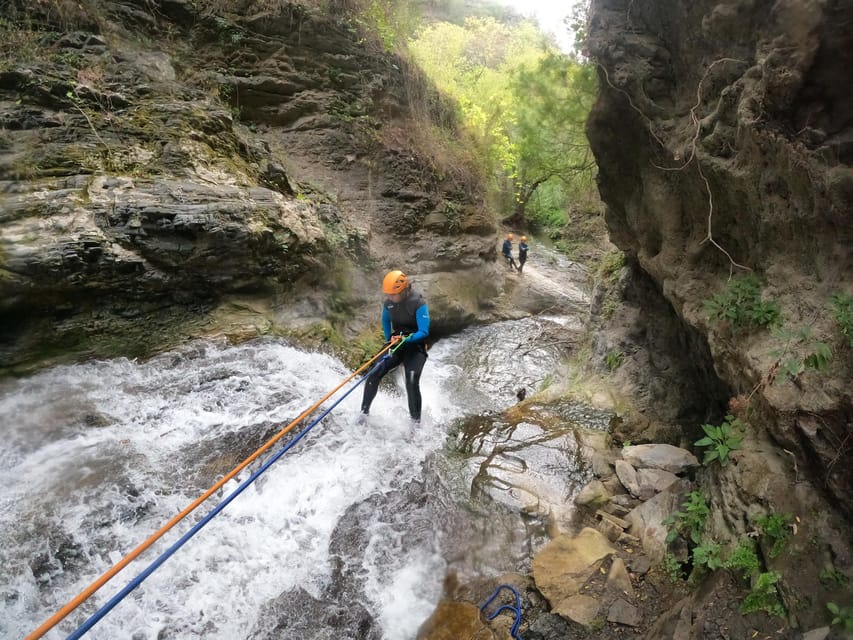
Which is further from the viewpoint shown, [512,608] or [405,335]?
[405,335]

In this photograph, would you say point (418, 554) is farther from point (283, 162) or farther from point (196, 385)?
point (283, 162)

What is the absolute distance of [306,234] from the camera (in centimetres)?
771

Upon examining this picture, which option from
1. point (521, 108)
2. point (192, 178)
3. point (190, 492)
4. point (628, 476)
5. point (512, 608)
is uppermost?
point (521, 108)

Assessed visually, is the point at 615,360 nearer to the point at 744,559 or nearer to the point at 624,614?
the point at 744,559

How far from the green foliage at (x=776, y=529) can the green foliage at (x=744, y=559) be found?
0.10m

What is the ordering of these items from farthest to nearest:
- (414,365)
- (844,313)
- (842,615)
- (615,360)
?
(615,360) → (414,365) → (844,313) → (842,615)

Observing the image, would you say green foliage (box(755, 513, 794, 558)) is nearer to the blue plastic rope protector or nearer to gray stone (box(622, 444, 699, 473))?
gray stone (box(622, 444, 699, 473))

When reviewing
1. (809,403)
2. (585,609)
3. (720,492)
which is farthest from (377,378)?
(809,403)

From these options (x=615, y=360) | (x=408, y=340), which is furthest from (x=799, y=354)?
(x=615, y=360)

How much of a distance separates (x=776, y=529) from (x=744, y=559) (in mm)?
271

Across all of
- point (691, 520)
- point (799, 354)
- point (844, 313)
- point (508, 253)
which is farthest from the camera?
point (508, 253)

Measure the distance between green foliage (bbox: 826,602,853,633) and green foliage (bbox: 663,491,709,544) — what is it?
921 mm

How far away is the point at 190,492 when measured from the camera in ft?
13.0

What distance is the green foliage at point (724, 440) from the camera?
10.9ft
